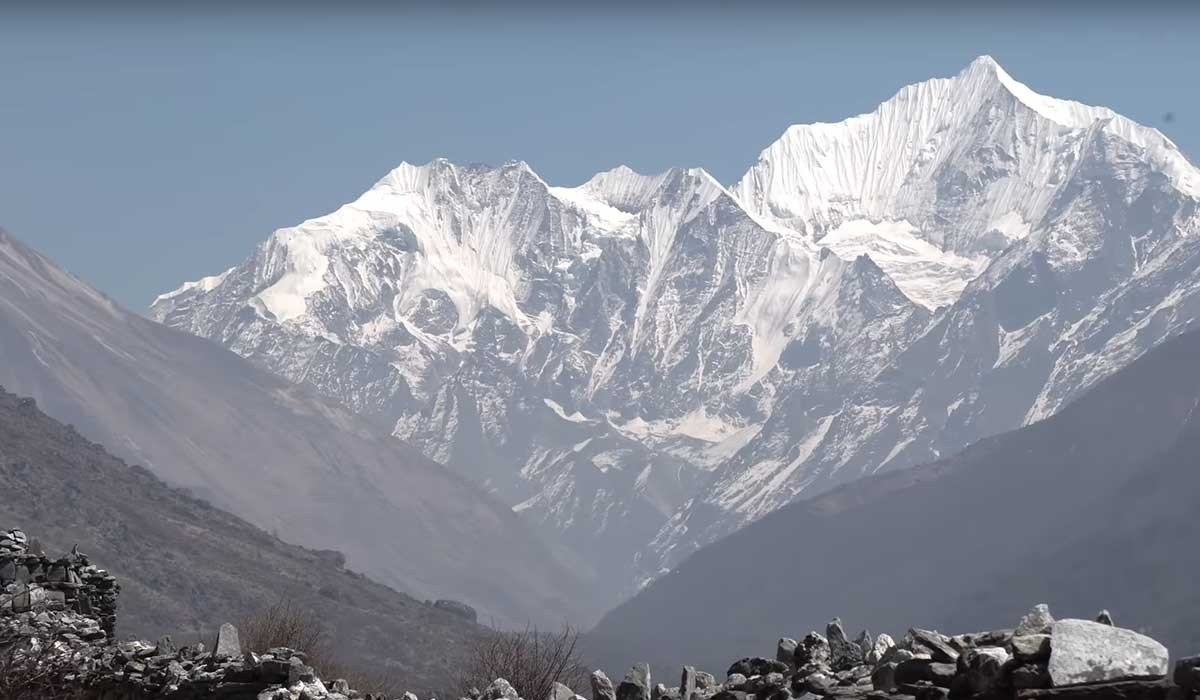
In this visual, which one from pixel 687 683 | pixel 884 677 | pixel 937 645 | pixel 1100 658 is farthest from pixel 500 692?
pixel 1100 658

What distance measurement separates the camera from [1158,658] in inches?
599

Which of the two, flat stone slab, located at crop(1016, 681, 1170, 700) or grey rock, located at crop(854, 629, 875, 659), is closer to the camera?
flat stone slab, located at crop(1016, 681, 1170, 700)

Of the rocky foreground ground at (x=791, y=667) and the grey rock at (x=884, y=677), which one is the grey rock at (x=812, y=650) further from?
the grey rock at (x=884, y=677)

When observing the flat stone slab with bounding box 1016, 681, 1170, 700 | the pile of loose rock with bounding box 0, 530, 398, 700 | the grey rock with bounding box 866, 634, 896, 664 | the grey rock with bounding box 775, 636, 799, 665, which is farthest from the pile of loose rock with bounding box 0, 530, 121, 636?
the flat stone slab with bounding box 1016, 681, 1170, 700

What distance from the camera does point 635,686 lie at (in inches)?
822

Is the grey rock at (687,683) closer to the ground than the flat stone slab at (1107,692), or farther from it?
closer to the ground

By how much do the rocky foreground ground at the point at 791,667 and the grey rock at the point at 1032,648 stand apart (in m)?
0.01

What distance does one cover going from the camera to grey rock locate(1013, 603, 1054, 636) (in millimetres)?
16466

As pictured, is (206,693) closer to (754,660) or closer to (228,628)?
(228,628)

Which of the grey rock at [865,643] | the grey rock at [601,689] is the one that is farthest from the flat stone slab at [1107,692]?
the grey rock at [601,689]

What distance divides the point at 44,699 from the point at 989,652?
1437 centimetres

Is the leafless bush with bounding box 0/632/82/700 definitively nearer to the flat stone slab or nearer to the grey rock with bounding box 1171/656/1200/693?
the flat stone slab

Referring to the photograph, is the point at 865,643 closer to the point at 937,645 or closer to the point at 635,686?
the point at 635,686

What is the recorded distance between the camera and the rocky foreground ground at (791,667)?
1534cm
